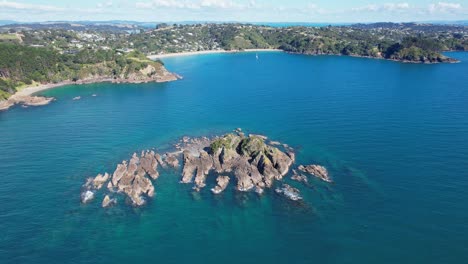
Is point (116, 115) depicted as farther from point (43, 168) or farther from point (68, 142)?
point (43, 168)

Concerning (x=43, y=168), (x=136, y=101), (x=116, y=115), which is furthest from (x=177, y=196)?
(x=136, y=101)

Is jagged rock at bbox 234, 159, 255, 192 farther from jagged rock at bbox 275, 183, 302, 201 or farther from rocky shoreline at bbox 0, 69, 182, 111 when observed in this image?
rocky shoreline at bbox 0, 69, 182, 111

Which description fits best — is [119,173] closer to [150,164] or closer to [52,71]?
[150,164]

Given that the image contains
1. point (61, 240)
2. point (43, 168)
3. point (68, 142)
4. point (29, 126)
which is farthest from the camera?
point (29, 126)

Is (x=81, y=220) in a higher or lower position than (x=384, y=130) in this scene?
lower

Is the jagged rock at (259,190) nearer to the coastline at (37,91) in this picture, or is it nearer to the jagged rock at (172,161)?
the jagged rock at (172,161)

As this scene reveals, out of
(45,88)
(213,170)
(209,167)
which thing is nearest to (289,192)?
(213,170)

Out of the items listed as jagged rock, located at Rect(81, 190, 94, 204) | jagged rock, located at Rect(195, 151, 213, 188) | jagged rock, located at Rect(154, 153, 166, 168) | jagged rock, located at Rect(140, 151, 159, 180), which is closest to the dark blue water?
jagged rock, located at Rect(81, 190, 94, 204)
